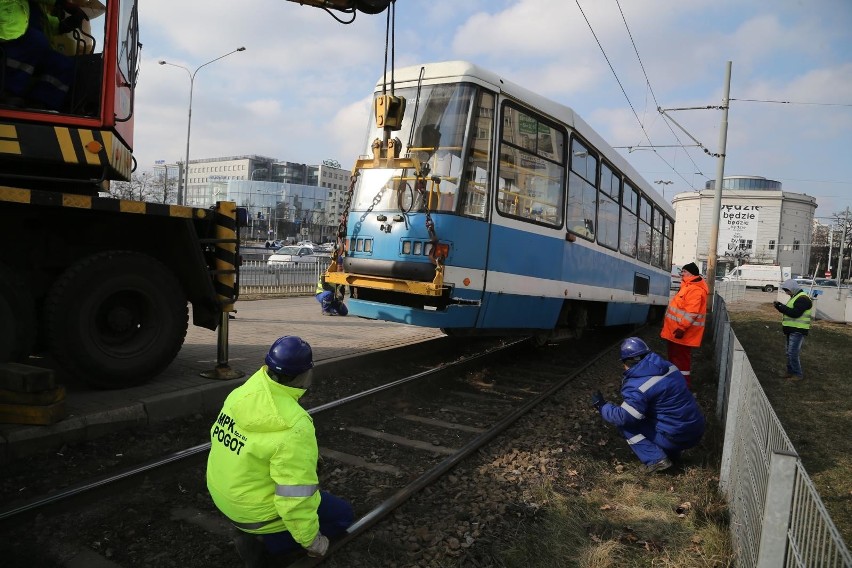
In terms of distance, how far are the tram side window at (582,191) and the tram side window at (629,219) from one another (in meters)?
1.86

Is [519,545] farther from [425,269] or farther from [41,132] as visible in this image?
[41,132]

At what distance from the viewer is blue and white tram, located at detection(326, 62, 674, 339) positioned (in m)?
6.23

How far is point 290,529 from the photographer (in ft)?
8.69

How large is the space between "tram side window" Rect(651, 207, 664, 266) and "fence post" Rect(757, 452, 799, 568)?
1134 centimetres

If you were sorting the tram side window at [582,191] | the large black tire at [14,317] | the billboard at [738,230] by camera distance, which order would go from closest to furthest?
the large black tire at [14,317]
the tram side window at [582,191]
the billboard at [738,230]

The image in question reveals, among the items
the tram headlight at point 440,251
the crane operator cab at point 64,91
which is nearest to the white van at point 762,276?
the tram headlight at point 440,251

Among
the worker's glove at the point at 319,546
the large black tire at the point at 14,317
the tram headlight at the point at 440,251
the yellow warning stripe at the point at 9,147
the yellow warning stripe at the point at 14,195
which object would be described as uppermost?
the yellow warning stripe at the point at 9,147

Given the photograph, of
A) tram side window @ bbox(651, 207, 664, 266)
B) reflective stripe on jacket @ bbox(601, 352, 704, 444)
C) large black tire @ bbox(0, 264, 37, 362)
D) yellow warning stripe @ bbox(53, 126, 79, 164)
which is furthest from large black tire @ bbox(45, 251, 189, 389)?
tram side window @ bbox(651, 207, 664, 266)

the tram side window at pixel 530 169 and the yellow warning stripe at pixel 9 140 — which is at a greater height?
the tram side window at pixel 530 169

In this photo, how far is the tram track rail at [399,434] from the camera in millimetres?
3727

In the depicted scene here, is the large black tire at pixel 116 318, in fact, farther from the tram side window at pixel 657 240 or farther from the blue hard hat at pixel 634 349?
the tram side window at pixel 657 240

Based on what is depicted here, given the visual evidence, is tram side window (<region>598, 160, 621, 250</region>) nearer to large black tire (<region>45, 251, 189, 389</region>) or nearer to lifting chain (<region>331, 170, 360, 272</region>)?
lifting chain (<region>331, 170, 360, 272</region>)

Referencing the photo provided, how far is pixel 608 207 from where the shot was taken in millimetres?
9391

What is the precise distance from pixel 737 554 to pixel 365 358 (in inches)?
208
